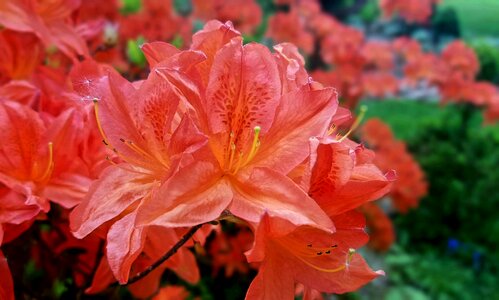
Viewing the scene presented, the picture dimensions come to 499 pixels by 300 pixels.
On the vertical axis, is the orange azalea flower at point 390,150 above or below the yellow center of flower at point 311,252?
below

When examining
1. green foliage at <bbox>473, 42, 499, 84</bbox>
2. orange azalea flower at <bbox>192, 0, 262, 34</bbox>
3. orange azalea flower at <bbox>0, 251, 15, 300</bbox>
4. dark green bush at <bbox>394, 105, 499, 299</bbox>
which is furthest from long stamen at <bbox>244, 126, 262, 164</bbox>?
green foliage at <bbox>473, 42, 499, 84</bbox>

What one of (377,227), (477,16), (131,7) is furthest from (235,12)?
(477,16)

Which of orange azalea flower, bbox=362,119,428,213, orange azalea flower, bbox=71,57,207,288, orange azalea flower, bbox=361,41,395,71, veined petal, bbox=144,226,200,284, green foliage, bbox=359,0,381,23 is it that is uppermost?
orange azalea flower, bbox=71,57,207,288

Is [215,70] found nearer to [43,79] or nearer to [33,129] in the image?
[33,129]

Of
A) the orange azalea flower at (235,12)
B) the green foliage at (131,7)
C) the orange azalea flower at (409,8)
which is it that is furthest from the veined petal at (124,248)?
the orange azalea flower at (409,8)

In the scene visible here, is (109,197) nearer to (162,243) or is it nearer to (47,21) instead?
(162,243)

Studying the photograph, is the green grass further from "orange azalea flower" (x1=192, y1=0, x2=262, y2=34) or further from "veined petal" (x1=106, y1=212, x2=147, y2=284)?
"veined petal" (x1=106, y1=212, x2=147, y2=284)

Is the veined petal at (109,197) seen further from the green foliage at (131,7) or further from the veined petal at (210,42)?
the green foliage at (131,7)
